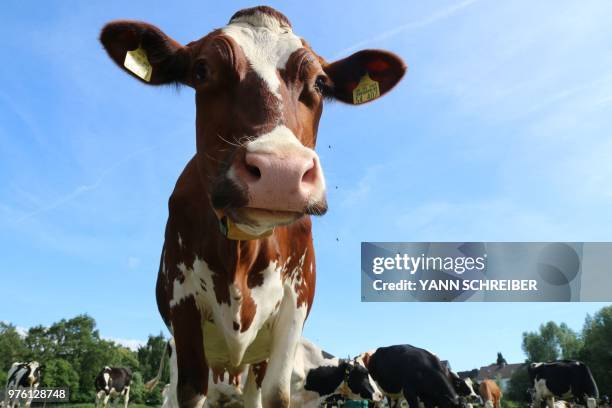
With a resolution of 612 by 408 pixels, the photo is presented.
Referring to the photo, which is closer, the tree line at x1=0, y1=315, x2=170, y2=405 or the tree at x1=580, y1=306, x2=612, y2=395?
the tree at x1=580, y1=306, x2=612, y2=395

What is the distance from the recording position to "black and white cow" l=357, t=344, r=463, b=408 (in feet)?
52.2

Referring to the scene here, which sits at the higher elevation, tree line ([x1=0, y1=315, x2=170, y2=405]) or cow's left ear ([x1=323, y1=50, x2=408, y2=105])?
cow's left ear ([x1=323, y1=50, x2=408, y2=105])

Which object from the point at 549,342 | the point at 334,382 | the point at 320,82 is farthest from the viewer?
the point at 549,342

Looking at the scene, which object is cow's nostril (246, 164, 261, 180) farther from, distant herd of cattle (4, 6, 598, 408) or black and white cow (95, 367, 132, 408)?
black and white cow (95, 367, 132, 408)

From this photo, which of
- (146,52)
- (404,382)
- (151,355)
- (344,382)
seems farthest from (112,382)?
(151,355)

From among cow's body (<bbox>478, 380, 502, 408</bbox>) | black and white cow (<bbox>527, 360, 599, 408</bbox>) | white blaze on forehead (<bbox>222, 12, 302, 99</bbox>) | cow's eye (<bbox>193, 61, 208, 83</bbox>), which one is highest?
white blaze on forehead (<bbox>222, 12, 302, 99</bbox>)

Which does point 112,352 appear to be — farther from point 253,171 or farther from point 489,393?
point 253,171

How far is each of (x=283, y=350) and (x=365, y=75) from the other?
235 centimetres

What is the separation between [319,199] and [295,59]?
1.21 metres

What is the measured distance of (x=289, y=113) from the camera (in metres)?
3.25

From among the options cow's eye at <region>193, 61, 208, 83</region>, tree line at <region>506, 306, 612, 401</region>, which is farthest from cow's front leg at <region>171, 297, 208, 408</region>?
tree line at <region>506, 306, 612, 401</region>

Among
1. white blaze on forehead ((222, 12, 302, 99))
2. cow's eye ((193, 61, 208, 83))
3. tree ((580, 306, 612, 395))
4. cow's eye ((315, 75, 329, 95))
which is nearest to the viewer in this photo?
white blaze on forehead ((222, 12, 302, 99))

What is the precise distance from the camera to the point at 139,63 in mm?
4105

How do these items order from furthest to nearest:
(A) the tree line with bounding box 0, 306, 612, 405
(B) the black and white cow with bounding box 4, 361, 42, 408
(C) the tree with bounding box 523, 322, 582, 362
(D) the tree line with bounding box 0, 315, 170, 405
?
(C) the tree with bounding box 523, 322, 582, 362 → (D) the tree line with bounding box 0, 315, 170, 405 → (A) the tree line with bounding box 0, 306, 612, 405 → (B) the black and white cow with bounding box 4, 361, 42, 408
